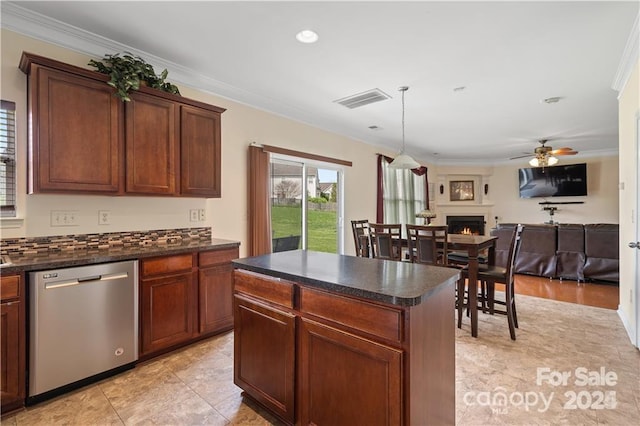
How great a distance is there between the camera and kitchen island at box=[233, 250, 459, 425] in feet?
4.36

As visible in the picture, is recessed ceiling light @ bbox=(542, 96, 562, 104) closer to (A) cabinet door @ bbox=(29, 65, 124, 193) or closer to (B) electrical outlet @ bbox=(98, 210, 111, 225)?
(A) cabinet door @ bbox=(29, 65, 124, 193)

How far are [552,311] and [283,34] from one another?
14.0ft

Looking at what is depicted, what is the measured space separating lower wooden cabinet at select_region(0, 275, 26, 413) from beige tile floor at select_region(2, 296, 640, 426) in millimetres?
128

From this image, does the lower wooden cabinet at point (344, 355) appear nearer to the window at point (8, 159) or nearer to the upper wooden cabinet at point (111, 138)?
the upper wooden cabinet at point (111, 138)

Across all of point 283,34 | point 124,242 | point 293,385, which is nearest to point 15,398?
point 124,242

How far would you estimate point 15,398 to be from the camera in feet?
6.41

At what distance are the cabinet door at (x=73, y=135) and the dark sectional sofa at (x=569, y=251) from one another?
595 cm

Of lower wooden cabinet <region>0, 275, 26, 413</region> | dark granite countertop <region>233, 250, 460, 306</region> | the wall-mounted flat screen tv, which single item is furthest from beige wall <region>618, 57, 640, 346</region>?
the wall-mounted flat screen tv

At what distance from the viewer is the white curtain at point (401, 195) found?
638cm

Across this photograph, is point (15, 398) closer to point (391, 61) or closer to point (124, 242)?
point (124, 242)

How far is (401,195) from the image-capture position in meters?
6.84

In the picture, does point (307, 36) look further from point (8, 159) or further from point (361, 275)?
point (8, 159)

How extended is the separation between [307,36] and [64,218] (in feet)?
7.89

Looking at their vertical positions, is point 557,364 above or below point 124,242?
below
